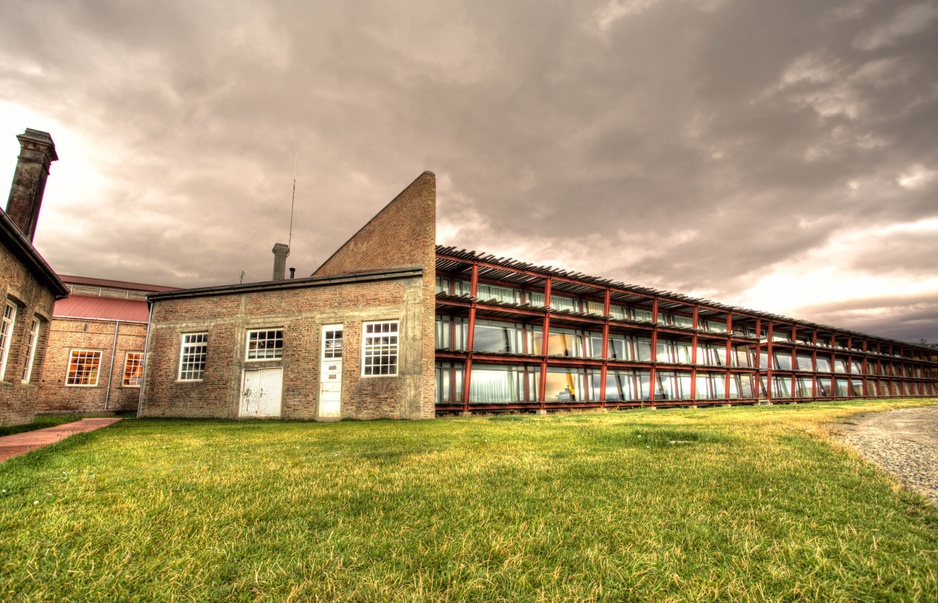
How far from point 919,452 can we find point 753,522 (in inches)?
220

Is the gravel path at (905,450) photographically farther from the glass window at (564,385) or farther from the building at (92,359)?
the building at (92,359)

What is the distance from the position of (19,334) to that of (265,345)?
7.48 meters

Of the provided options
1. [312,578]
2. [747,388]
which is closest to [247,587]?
[312,578]

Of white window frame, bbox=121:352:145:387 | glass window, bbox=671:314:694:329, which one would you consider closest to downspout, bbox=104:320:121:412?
white window frame, bbox=121:352:145:387

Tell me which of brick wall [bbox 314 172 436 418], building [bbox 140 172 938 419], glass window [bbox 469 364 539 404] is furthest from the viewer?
glass window [bbox 469 364 539 404]

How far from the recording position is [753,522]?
11.2 feet

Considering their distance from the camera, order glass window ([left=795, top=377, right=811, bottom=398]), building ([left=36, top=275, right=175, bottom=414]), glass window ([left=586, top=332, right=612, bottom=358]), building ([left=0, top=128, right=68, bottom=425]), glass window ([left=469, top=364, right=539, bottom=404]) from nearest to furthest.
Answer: building ([left=0, top=128, right=68, bottom=425]) < glass window ([left=469, top=364, right=539, bottom=404]) < building ([left=36, top=275, right=175, bottom=414]) < glass window ([left=586, top=332, right=612, bottom=358]) < glass window ([left=795, top=377, right=811, bottom=398])

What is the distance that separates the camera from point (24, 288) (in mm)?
13430

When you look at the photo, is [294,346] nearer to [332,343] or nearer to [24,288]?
[332,343]

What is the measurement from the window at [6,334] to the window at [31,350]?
3.64 feet

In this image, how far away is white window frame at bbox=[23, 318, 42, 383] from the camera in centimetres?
1491

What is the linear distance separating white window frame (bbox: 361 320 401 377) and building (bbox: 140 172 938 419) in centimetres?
4

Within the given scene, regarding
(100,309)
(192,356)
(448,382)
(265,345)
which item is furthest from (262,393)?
(100,309)

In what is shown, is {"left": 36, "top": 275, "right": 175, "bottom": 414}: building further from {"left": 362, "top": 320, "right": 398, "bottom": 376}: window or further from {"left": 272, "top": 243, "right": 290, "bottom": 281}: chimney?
{"left": 362, "top": 320, "right": 398, "bottom": 376}: window
